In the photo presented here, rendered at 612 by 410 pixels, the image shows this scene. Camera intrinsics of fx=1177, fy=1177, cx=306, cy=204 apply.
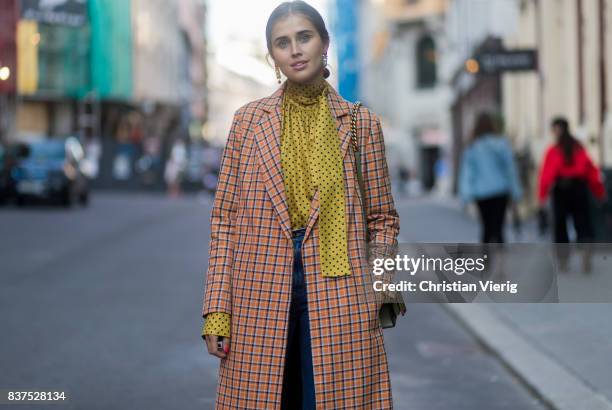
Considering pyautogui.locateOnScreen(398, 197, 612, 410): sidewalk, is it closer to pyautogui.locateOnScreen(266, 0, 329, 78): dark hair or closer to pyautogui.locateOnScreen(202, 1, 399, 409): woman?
pyautogui.locateOnScreen(202, 1, 399, 409): woman

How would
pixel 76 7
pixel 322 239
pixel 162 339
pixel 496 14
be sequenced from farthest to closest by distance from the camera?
pixel 496 14 → pixel 76 7 → pixel 162 339 → pixel 322 239

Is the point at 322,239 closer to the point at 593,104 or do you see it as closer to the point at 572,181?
the point at 572,181

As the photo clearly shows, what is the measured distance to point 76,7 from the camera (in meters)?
9.44

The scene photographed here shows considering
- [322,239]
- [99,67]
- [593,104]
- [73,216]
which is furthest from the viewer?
[99,67]

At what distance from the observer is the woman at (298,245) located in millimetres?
3209

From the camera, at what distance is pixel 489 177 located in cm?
1179

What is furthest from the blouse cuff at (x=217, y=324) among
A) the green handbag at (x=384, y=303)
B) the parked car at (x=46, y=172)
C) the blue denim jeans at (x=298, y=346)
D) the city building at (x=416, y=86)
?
the city building at (x=416, y=86)

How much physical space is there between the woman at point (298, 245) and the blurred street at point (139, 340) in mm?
2944

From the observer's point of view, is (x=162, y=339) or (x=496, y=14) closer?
(x=162, y=339)

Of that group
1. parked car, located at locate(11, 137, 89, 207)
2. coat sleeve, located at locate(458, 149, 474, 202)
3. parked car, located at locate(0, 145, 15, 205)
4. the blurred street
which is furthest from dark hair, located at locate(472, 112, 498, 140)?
parked car, located at locate(0, 145, 15, 205)

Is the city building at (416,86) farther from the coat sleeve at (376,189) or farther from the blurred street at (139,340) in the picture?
the coat sleeve at (376,189)

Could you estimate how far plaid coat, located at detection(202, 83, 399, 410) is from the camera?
3209mm

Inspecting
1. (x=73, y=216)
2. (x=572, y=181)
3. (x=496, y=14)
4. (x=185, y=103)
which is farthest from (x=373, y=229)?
(x=185, y=103)

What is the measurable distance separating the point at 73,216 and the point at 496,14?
12353 millimetres
